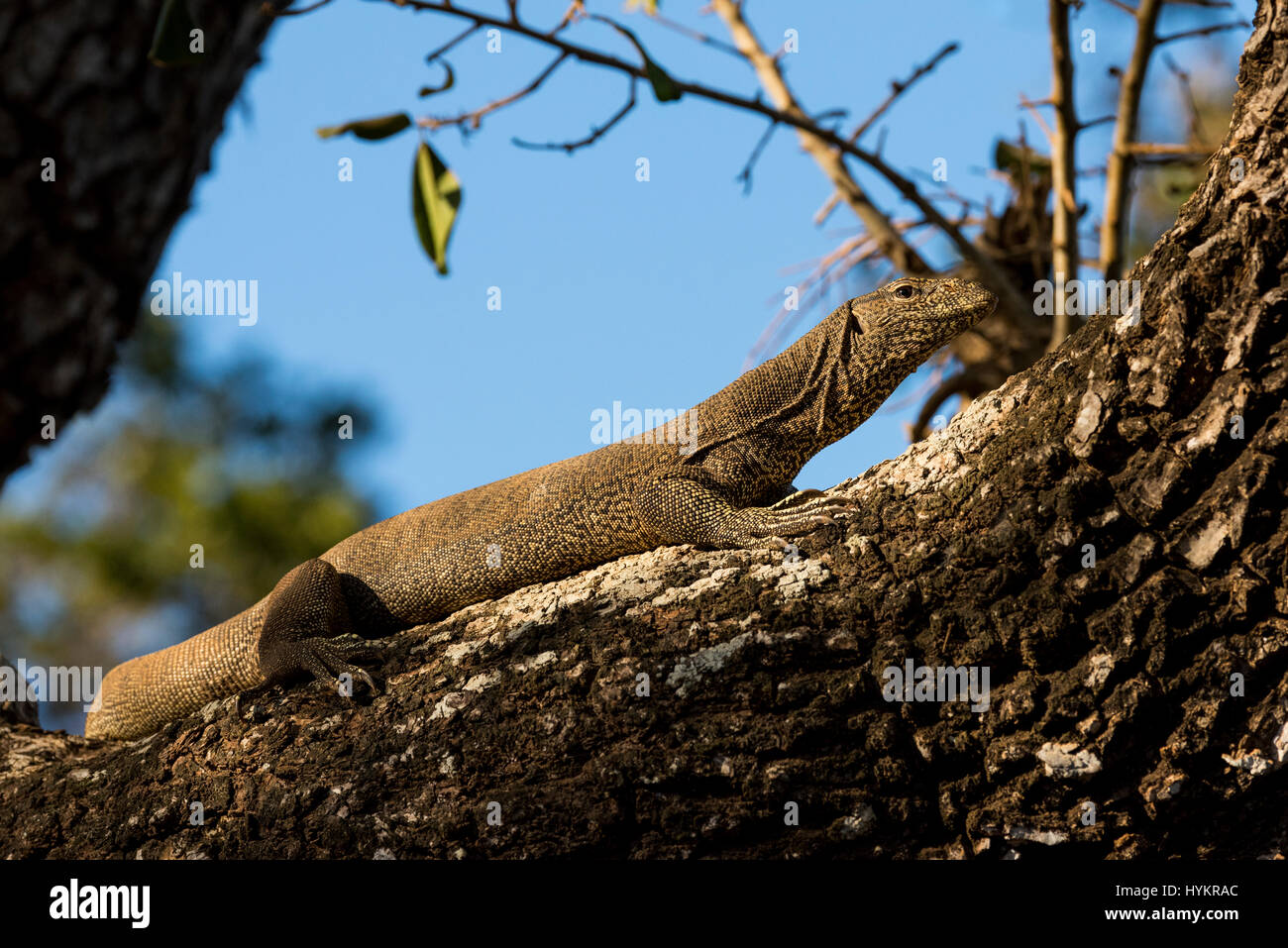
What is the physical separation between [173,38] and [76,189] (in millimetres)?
475

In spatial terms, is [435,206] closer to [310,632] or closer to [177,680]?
[310,632]

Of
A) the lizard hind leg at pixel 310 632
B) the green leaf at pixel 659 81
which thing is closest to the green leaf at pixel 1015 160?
the green leaf at pixel 659 81

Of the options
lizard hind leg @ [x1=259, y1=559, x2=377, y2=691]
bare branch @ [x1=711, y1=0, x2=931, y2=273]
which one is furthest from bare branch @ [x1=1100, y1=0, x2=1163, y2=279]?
lizard hind leg @ [x1=259, y1=559, x2=377, y2=691]

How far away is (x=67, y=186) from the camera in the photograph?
2520 mm

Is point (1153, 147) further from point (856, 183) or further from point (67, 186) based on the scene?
point (67, 186)

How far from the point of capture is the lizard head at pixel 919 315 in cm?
639

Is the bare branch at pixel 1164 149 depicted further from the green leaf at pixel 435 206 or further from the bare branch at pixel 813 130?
the green leaf at pixel 435 206

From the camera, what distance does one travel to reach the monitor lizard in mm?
6195

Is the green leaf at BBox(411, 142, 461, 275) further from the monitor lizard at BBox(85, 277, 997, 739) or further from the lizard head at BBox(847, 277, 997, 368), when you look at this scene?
the lizard head at BBox(847, 277, 997, 368)

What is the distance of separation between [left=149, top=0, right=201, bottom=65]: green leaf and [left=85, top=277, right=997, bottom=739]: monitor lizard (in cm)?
355

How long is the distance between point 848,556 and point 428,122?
10.2ft

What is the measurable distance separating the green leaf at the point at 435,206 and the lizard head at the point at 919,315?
7.73ft

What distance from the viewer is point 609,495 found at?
6.27 metres
